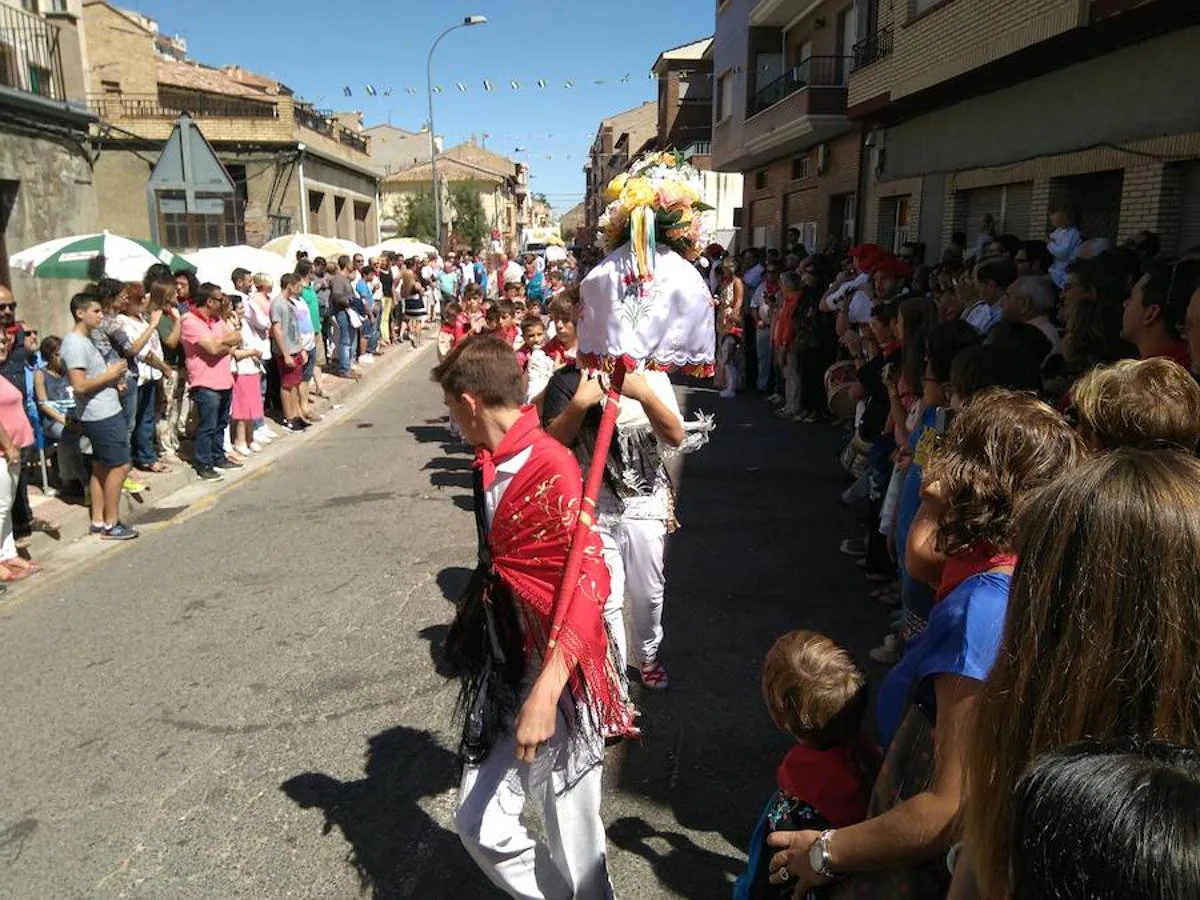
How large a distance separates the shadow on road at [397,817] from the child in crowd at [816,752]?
124 centimetres

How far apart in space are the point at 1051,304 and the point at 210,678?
223 inches

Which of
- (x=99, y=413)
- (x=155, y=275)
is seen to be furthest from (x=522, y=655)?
(x=155, y=275)

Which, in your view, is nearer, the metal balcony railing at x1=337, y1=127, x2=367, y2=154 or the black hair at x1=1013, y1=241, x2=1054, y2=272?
the black hair at x1=1013, y1=241, x2=1054, y2=272

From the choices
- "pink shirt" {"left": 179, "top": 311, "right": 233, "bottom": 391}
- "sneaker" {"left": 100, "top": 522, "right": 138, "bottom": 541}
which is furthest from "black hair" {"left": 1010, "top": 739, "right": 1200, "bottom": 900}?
"pink shirt" {"left": 179, "top": 311, "right": 233, "bottom": 391}

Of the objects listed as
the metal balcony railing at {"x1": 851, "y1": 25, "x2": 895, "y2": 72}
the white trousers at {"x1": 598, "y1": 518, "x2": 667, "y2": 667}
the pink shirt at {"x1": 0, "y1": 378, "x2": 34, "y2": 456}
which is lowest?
the white trousers at {"x1": 598, "y1": 518, "x2": 667, "y2": 667}

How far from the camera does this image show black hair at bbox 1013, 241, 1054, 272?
7984 millimetres

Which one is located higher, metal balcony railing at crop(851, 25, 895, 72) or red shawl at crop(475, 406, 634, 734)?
metal balcony railing at crop(851, 25, 895, 72)

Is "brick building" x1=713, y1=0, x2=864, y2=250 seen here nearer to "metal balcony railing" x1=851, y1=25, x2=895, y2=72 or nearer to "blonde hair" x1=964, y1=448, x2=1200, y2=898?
"metal balcony railing" x1=851, y1=25, x2=895, y2=72

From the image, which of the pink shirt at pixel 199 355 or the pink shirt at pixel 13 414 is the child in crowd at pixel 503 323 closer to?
the pink shirt at pixel 199 355

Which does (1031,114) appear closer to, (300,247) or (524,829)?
(524,829)

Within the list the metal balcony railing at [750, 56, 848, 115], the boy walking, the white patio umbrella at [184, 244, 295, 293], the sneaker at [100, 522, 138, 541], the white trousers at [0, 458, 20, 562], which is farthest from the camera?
the metal balcony railing at [750, 56, 848, 115]

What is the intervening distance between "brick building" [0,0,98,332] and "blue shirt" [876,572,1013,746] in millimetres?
16282

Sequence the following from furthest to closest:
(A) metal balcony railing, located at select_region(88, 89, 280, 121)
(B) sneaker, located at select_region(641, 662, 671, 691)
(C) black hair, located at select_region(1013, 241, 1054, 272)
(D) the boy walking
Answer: (A) metal balcony railing, located at select_region(88, 89, 280, 121) → (C) black hair, located at select_region(1013, 241, 1054, 272) → (D) the boy walking → (B) sneaker, located at select_region(641, 662, 671, 691)

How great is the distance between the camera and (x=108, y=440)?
21.9ft
